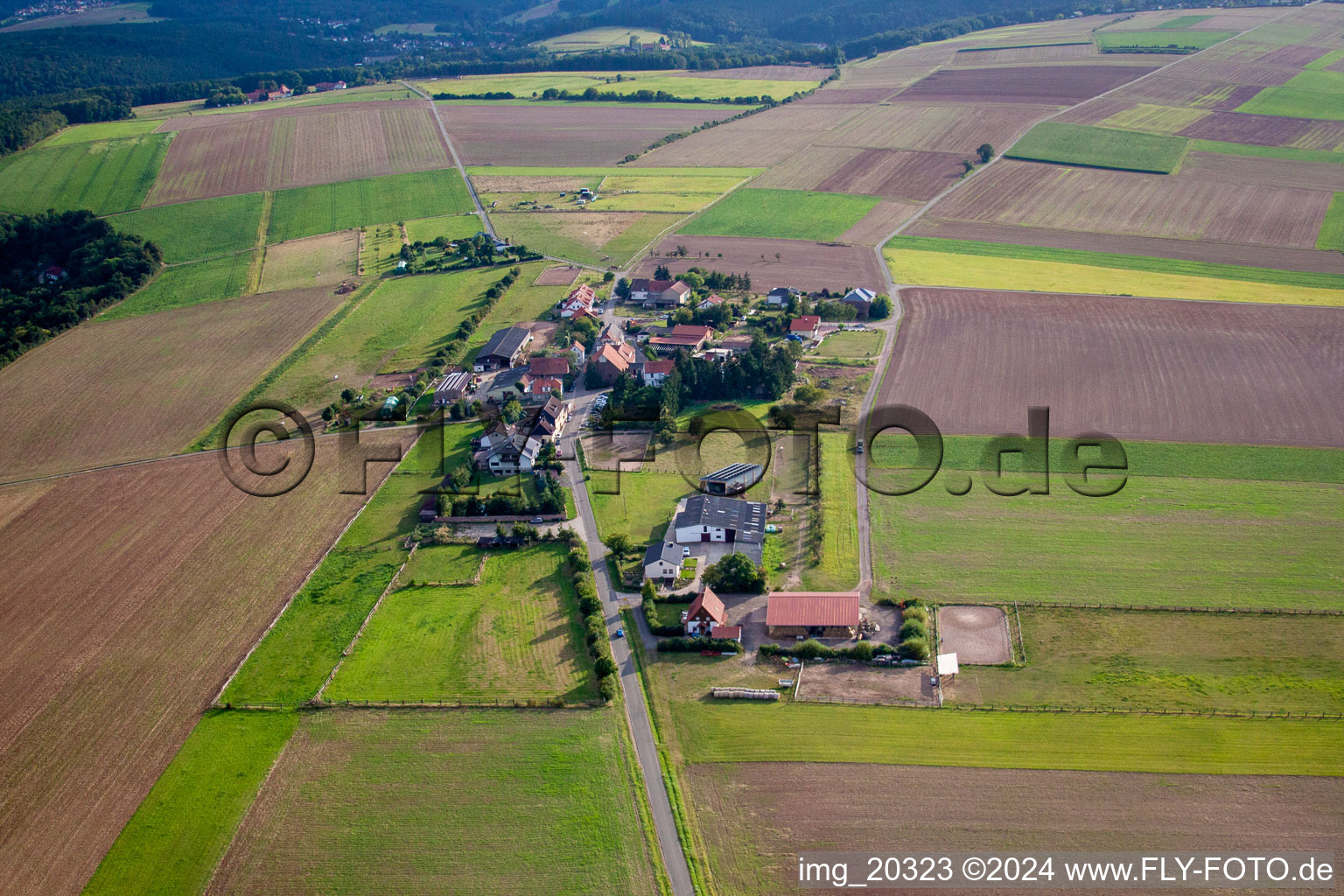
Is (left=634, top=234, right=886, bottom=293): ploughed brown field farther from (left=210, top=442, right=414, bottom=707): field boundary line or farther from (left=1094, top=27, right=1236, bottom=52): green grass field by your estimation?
(left=1094, top=27, right=1236, bottom=52): green grass field

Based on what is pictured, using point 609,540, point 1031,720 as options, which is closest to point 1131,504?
point 1031,720

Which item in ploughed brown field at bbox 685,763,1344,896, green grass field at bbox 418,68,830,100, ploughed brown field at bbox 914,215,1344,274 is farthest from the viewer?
green grass field at bbox 418,68,830,100

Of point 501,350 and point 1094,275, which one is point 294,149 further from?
point 1094,275

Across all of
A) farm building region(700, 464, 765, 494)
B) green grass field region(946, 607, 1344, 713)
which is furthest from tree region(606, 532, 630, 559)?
green grass field region(946, 607, 1344, 713)

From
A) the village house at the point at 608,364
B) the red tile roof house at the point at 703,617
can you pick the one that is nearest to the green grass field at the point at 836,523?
the red tile roof house at the point at 703,617

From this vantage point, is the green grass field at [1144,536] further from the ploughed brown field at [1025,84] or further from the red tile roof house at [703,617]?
the ploughed brown field at [1025,84]

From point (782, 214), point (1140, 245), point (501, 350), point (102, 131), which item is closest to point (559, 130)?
point (782, 214)
